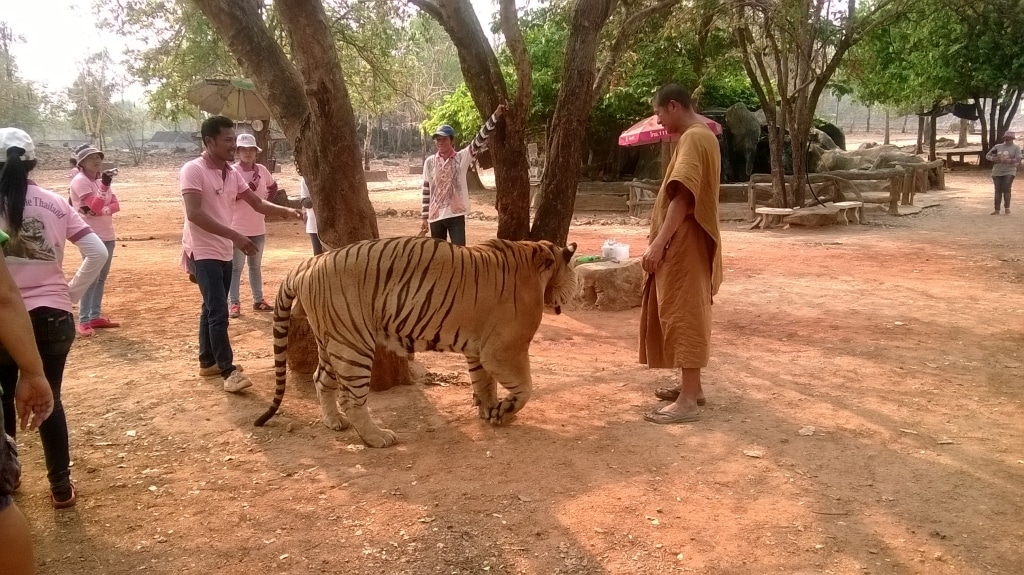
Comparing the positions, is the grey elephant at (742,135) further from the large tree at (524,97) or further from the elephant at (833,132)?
the large tree at (524,97)

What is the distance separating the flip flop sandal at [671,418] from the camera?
183 inches

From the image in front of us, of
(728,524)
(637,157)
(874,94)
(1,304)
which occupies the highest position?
(874,94)

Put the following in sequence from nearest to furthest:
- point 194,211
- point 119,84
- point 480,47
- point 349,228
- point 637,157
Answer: point 194,211 < point 349,228 < point 480,47 < point 637,157 < point 119,84

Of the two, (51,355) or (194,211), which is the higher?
(194,211)

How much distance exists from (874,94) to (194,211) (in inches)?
1137

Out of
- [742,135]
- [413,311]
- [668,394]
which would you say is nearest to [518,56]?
[413,311]

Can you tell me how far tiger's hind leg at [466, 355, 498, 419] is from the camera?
4676 mm

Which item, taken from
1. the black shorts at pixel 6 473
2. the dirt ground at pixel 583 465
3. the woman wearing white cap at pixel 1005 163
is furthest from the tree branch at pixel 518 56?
the woman wearing white cap at pixel 1005 163

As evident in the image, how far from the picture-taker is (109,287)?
31.0 ft

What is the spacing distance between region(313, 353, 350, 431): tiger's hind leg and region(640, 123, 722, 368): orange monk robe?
7.10 ft

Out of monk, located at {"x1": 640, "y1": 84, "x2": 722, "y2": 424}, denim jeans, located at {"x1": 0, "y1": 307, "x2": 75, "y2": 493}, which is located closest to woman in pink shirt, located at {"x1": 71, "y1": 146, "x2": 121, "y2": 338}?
denim jeans, located at {"x1": 0, "y1": 307, "x2": 75, "y2": 493}

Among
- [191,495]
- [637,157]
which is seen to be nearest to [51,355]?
[191,495]

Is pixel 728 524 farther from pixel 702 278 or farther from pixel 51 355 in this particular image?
pixel 51 355

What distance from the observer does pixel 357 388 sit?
14.1ft
